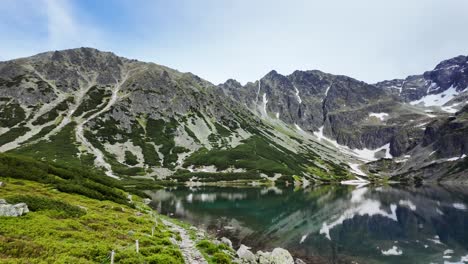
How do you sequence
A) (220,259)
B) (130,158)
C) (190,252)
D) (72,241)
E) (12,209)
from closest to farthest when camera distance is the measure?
1. (72,241)
2. (12,209)
3. (220,259)
4. (190,252)
5. (130,158)

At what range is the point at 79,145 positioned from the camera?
602 feet

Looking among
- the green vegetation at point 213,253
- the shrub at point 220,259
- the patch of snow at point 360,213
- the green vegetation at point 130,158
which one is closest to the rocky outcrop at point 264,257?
the green vegetation at point 213,253

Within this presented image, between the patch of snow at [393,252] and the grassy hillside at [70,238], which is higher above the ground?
the grassy hillside at [70,238]

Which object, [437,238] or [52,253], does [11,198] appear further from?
[437,238]

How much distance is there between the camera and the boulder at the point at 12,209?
26.1 meters

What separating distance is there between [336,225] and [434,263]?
79.2 feet

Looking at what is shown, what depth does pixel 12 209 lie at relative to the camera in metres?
26.6

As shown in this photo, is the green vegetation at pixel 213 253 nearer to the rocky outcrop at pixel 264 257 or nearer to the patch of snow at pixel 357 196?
the rocky outcrop at pixel 264 257

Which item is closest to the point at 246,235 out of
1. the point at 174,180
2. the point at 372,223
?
the point at 372,223

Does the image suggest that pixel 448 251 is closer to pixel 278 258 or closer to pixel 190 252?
pixel 278 258

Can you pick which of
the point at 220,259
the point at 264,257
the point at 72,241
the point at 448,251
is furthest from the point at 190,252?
the point at 448,251

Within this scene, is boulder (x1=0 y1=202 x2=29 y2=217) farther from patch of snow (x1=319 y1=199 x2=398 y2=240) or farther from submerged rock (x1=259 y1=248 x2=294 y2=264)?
patch of snow (x1=319 y1=199 x2=398 y2=240)

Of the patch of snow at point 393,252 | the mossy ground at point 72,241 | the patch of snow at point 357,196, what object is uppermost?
the mossy ground at point 72,241

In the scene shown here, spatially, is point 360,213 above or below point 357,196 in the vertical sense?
above
